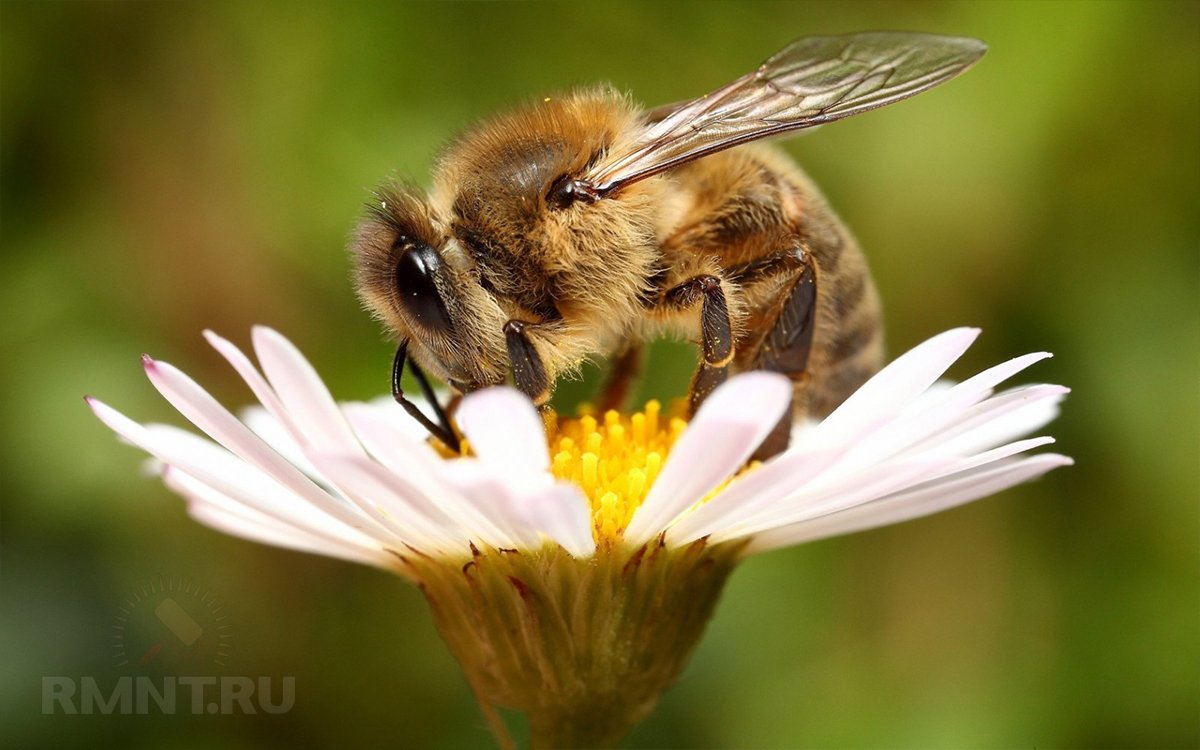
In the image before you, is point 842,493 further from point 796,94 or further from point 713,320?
point 796,94

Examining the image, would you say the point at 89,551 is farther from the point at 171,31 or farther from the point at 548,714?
the point at 548,714

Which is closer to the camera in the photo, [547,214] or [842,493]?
[842,493]

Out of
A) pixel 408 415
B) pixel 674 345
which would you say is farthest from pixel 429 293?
pixel 674 345

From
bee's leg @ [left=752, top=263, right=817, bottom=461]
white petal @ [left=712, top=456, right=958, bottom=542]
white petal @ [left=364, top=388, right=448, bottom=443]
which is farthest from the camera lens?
white petal @ [left=364, top=388, right=448, bottom=443]

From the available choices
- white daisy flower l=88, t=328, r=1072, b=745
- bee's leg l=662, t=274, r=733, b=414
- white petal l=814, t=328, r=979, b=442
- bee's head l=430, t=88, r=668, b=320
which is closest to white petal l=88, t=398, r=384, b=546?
white daisy flower l=88, t=328, r=1072, b=745

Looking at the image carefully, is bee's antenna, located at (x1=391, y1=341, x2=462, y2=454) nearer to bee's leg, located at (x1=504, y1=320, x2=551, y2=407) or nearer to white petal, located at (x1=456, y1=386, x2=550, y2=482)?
bee's leg, located at (x1=504, y1=320, x2=551, y2=407)

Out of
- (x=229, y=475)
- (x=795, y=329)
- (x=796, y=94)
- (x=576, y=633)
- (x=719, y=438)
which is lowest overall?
(x=576, y=633)
